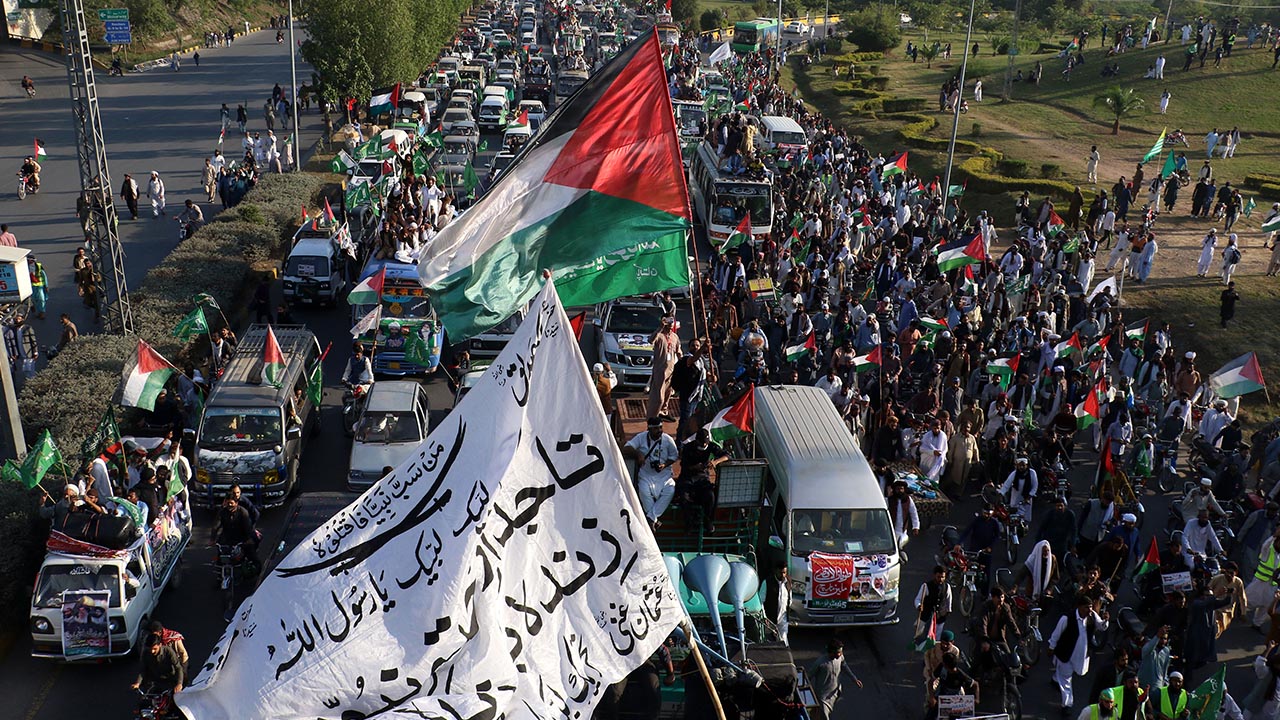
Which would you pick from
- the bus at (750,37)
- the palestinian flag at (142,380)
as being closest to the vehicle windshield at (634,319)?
the palestinian flag at (142,380)

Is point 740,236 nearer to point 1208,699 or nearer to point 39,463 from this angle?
point 39,463

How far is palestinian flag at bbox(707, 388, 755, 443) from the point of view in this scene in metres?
15.0

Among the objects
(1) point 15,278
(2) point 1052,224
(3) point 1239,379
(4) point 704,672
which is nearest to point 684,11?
(2) point 1052,224

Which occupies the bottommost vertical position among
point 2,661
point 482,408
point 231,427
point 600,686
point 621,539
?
point 2,661

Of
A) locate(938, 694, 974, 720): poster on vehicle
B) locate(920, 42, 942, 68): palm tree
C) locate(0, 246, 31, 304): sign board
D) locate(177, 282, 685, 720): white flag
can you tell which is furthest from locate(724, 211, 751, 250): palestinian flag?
locate(920, 42, 942, 68): palm tree

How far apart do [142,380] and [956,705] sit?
41.3 ft

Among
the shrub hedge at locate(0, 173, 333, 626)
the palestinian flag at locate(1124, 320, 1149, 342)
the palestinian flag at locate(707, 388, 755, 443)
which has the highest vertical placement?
the palestinian flag at locate(707, 388, 755, 443)

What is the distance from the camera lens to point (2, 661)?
44.7 ft

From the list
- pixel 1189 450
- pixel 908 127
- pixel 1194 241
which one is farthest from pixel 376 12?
pixel 1189 450

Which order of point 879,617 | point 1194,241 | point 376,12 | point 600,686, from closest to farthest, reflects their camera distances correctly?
1. point 600,686
2. point 879,617
3. point 1194,241
4. point 376,12

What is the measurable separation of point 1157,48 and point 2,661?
62.9 m

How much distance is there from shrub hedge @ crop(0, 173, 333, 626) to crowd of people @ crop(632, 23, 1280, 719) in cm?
794

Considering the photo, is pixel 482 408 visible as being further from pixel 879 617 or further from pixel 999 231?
pixel 999 231

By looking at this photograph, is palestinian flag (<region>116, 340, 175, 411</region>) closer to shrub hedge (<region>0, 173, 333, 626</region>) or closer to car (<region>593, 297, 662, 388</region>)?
shrub hedge (<region>0, 173, 333, 626</region>)
